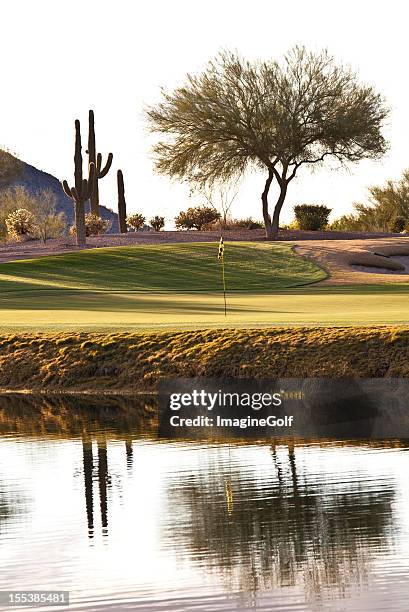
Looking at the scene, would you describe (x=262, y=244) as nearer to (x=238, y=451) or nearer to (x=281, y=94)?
(x=281, y=94)

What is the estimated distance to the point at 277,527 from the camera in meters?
12.2

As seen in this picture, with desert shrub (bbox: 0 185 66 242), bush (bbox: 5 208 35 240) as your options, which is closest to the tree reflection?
bush (bbox: 5 208 35 240)

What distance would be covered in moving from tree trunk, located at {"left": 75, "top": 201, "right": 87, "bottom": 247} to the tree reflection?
168ft

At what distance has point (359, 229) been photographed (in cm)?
8625

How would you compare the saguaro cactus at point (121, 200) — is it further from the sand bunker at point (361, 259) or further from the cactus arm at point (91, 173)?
the sand bunker at point (361, 259)

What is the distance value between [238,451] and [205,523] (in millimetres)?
5057

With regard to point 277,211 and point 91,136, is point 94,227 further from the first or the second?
point 277,211

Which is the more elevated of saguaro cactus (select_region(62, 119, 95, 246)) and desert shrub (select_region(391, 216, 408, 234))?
saguaro cactus (select_region(62, 119, 95, 246))

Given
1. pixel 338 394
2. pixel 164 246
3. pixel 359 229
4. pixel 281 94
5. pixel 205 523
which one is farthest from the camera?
pixel 359 229

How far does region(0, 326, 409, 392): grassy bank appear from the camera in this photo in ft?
77.2

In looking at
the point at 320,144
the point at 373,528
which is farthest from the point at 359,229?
the point at 373,528

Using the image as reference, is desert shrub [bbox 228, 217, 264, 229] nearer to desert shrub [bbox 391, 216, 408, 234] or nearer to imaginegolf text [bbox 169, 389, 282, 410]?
desert shrub [bbox 391, 216, 408, 234]

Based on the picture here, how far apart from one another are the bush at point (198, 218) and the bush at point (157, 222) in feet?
8.28

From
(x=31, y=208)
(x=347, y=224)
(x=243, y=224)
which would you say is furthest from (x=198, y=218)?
(x=31, y=208)
